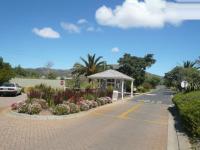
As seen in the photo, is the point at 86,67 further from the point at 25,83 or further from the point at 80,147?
the point at 80,147

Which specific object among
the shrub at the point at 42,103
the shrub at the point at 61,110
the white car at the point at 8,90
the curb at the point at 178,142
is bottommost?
the curb at the point at 178,142

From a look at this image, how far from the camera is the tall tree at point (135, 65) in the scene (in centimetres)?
6188

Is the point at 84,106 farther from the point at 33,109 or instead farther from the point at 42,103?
the point at 33,109

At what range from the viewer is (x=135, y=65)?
202ft

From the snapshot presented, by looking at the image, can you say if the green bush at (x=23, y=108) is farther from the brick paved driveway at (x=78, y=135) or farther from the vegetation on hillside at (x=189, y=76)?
the vegetation on hillside at (x=189, y=76)

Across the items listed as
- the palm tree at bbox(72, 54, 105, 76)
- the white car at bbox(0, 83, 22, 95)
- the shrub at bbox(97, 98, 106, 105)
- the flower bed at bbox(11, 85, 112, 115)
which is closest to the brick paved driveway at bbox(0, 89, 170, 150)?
the flower bed at bbox(11, 85, 112, 115)

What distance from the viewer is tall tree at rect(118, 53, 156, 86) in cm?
6188

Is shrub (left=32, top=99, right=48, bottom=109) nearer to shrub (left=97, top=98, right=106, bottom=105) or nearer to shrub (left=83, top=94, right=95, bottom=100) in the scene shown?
shrub (left=83, top=94, right=95, bottom=100)

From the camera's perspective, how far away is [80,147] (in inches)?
357

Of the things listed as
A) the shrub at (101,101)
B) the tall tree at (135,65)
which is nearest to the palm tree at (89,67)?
the tall tree at (135,65)

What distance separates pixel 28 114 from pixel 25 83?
35.3 meters

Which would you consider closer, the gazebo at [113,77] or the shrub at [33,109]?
the shrub at [33,109]

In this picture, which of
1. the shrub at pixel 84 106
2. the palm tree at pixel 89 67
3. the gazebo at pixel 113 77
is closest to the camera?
the shrub at pixel 84 106

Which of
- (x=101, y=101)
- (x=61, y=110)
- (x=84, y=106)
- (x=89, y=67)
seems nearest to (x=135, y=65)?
(x=89, y=67)
